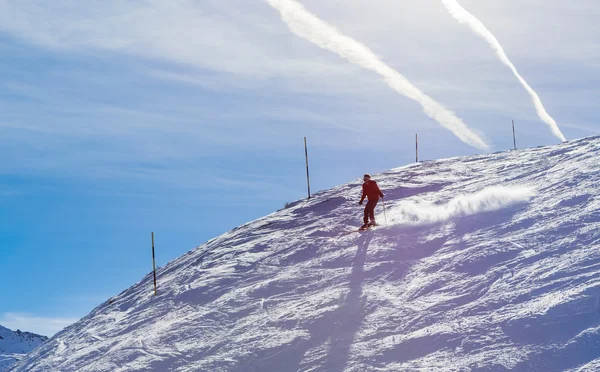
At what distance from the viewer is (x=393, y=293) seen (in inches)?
663

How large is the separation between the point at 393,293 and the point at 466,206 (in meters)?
7.46

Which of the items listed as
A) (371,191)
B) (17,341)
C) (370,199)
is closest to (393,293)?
(370,199)

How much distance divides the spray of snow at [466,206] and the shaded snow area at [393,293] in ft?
0.26

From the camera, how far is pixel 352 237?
74.4ft

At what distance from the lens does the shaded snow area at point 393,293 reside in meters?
13.6

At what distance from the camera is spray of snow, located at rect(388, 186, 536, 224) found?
22422 millimetres

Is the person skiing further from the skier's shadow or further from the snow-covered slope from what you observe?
the snow-covered slope

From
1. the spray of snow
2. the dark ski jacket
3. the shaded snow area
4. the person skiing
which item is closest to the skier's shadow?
the shaded snow area

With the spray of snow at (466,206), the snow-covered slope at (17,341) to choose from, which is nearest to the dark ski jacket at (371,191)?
the spray of snow at (466,206)

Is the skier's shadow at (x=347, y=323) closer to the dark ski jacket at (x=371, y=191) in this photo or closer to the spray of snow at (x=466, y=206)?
the spray of snow at (x=466, y=206)

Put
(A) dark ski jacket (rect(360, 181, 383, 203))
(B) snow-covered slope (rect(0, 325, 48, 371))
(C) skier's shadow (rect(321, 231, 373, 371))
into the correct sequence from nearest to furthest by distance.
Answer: (C) skier's shadow (rect(321, 231, 373, 371))
(A) dark ski jacket (rect(360, 181, 383, 203))
(B) snow-covered slope (rect(0, 325, 48, 371))

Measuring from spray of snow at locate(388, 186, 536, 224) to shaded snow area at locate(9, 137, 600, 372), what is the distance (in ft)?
0.26

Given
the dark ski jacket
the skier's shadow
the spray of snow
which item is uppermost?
the dark ski jacket

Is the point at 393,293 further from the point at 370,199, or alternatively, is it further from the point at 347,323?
the point at 370,199
